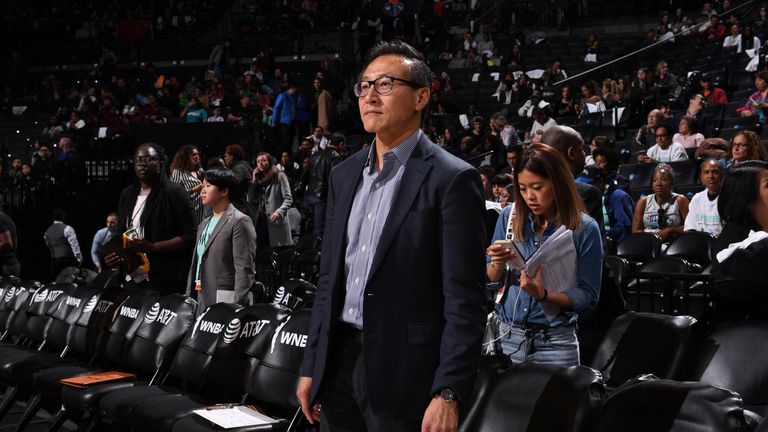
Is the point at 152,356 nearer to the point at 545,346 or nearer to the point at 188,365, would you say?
the point at 188,365

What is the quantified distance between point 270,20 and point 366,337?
2089 centimetres

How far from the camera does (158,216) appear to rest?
18.3 feet

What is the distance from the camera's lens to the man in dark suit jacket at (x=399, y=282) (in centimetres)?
215

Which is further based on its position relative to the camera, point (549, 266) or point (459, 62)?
point (459, 62)

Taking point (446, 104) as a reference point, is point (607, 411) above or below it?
below

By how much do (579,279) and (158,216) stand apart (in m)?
3.15

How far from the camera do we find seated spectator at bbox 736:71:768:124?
9.97 m

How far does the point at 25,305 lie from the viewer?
6738 mm

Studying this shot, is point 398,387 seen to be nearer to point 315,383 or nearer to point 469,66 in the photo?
point 315,383

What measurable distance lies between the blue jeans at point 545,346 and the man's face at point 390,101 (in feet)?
3.88

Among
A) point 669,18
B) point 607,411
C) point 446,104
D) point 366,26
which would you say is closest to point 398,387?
point 607,411

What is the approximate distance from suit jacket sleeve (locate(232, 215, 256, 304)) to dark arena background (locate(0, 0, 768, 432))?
1.06 feet

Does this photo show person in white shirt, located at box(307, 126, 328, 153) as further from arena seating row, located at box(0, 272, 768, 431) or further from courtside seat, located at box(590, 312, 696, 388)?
courtside seat, located at box(590, 312, 696, 388)

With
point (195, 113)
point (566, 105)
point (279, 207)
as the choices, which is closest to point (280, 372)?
point (279, 207)
